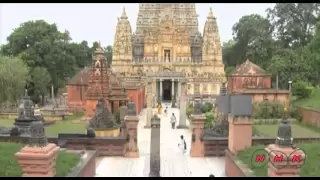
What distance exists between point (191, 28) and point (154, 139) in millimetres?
57765

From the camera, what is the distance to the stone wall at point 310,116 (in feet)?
82.6

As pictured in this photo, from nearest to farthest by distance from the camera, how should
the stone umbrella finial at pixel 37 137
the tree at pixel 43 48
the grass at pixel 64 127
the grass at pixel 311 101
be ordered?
the stone umbrella finial at pixel 37 137 → the grass at pixel 64 127 → the grass at pixel 311 101 → the tree at pixel 43 48

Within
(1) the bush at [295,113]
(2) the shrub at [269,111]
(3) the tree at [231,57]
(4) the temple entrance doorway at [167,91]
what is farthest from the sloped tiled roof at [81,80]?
(3) the tree at [231,57]

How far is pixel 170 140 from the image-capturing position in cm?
2270

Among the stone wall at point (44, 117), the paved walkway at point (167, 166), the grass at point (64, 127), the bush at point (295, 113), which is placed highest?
the bush at point (295, 113)

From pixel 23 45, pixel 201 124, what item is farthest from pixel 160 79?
pixel 201 124

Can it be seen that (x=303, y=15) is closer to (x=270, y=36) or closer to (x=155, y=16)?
(x=270, y=36)

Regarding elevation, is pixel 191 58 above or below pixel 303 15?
below

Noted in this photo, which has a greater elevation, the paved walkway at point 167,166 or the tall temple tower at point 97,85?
the tall temple tower at point 97,85

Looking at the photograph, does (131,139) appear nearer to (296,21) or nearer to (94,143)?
(94,143)

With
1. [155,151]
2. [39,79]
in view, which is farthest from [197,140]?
[39,79]

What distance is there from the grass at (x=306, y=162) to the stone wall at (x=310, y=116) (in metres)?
12.3

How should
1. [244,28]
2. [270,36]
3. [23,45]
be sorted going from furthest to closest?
[244,28] < [270,36] < [23,45]

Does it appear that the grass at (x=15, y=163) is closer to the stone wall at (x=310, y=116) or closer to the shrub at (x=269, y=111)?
the stone wall at (x=310, y=116)
